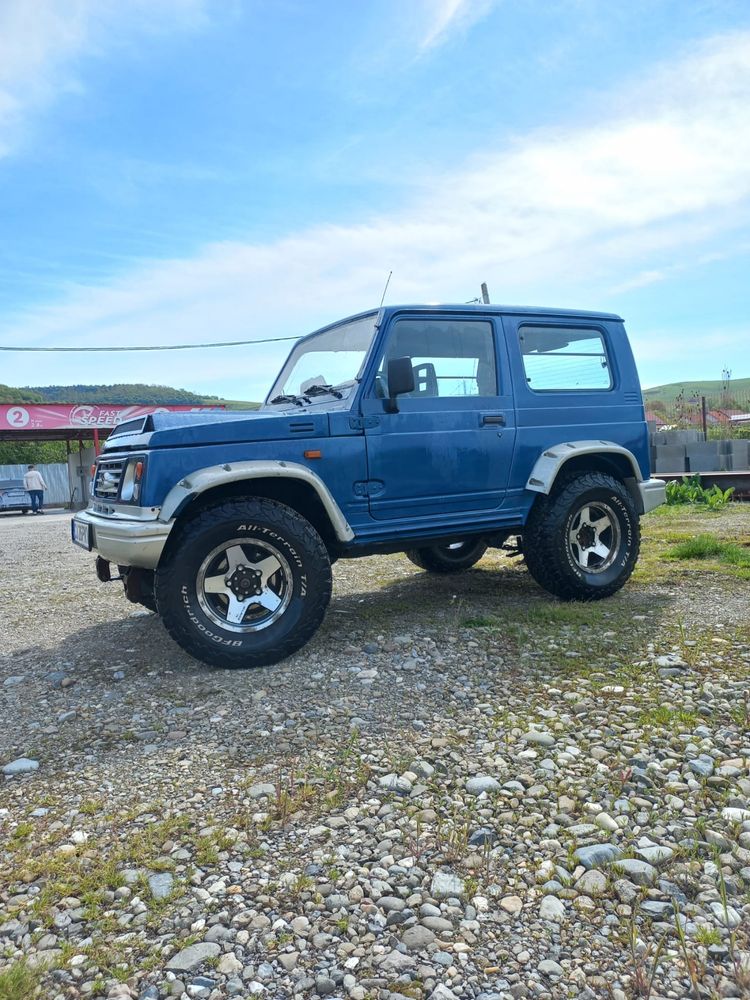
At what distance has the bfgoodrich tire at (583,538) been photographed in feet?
16.2

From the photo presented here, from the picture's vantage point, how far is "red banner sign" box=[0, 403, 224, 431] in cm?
2500

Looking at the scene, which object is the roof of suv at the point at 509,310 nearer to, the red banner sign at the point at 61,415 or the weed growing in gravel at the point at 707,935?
the weed growing in gravel at the point at 707,935

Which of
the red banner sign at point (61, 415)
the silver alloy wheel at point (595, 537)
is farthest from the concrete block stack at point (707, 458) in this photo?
the red banner sign at point (61, 415)

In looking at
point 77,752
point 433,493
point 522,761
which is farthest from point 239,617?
point 522,761

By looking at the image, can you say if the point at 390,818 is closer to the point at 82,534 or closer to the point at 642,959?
the point at 642,959

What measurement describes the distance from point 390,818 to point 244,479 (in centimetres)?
215

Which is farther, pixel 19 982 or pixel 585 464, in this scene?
pixel 585 464

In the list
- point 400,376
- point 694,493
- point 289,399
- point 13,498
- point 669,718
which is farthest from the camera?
point 13,498

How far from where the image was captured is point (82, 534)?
14.4 ft

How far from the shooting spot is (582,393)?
5273 mm

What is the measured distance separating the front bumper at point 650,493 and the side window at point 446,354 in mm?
1518

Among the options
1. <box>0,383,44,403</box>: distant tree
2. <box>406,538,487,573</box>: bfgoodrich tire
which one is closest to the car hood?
<box>406,538,487,573</box>: bfgoodrich tire

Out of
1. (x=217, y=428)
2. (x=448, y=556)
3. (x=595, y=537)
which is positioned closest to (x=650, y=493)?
(x=595, y=537)

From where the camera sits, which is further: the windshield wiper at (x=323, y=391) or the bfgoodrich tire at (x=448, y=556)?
the bfgoodrich tire at (x=448, y=556)
